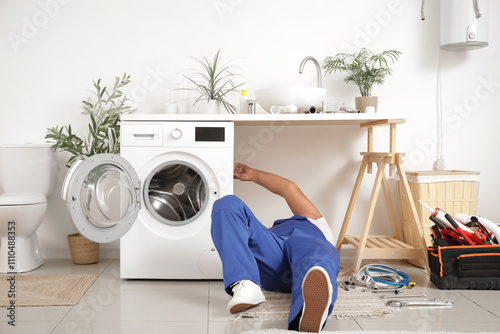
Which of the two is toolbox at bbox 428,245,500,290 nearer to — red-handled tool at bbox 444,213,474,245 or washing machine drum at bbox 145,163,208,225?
red-handled tool at bbox 444,213,474,245

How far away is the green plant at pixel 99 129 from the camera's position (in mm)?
2930

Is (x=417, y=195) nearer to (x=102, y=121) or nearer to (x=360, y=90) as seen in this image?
(x=360, y=90)

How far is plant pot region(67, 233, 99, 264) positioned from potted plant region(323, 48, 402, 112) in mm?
1851

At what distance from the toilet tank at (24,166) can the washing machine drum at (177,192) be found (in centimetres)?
85

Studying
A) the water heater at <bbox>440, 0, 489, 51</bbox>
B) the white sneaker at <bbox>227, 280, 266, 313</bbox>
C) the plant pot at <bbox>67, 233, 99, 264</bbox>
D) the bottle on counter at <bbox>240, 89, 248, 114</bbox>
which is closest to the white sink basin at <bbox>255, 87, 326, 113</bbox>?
the bottle on counter at <bbox>240, 89, 248, 114</bbox>

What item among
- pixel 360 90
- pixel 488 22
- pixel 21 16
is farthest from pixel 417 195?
pixel 21 16

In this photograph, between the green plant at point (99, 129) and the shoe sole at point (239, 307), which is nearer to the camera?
the shoe sole at point (239, 307)

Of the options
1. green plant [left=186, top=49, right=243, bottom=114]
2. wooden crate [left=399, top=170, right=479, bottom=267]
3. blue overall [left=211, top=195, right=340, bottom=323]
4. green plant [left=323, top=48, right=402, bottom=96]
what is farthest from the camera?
green plant [left=186, top=49, right=243, bottom=114]

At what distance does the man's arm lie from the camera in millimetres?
2590

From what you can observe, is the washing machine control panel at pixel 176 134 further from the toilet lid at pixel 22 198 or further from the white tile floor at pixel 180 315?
the toilet lid at pixel 22 198

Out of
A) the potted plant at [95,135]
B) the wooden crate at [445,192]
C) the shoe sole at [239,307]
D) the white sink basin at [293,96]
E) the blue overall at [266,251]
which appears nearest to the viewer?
the blue overall at [266,251]

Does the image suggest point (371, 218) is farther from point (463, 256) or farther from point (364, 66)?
point (364, 66)

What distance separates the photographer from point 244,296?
1.87 m

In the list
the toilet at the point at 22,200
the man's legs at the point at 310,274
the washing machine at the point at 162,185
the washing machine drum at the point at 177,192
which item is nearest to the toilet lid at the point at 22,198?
the toilet at the point at 22,200
